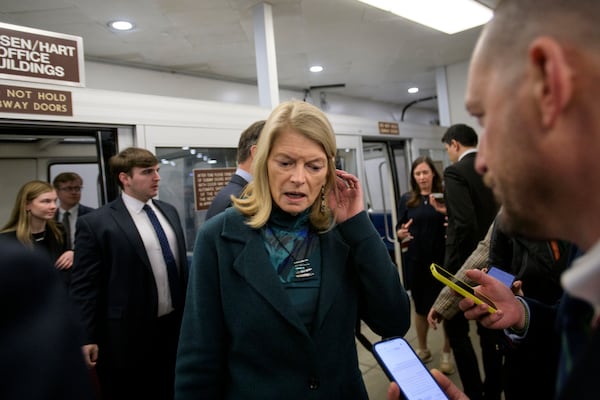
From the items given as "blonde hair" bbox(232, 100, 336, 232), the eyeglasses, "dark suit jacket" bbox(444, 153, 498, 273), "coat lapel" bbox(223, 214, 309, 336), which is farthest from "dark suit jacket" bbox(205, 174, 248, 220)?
the eyeglasses

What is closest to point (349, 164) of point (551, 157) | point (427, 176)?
point (427, 176)

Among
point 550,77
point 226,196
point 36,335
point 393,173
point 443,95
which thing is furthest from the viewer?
point 443,95

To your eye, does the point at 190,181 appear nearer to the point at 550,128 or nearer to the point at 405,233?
the point at 405,233

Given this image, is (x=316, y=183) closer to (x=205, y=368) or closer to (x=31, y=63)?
(x=205, y=368)

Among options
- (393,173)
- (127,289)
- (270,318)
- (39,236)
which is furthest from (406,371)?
(393,173)

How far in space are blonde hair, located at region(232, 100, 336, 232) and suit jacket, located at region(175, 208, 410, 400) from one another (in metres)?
0.06

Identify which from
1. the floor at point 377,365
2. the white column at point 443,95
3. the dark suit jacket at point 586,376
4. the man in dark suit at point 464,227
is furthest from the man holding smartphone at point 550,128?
the white column at point 443,95

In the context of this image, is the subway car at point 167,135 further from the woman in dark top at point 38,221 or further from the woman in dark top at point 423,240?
the woman in dark top at point 423,240

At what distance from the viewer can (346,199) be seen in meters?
1.45

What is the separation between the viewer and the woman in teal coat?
1.23 meters

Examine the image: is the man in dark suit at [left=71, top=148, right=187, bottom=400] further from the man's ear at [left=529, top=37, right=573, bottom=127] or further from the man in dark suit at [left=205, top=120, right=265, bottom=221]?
the man's ear at [left=529, top=37, right=573, bottom=127]

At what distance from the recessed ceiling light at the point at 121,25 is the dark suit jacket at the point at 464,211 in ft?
11.9

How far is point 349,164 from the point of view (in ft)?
15.8

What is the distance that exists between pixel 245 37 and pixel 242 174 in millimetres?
3031
